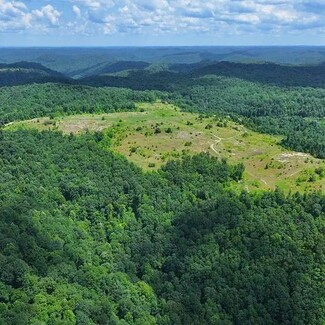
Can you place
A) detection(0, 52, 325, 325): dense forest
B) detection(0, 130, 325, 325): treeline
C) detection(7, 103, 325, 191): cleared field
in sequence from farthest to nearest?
detection(7, 103, 325, 191): cleared field
detection(0, 52, 325, 325): dense forest
detection(0, 130, 325, 325): treeline

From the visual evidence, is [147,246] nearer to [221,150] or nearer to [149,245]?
[149,245]

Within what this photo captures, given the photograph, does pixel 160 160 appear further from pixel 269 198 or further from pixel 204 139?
pixel 269 198

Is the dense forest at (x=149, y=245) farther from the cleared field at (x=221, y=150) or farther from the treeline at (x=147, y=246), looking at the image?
the cleared field at (x=221, y=150)

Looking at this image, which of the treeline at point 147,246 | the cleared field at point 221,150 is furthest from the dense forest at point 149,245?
the cleared field at point 221,150

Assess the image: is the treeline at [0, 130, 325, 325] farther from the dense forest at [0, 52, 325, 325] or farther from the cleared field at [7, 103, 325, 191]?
the cleared field at [7, 103, 325, 191]

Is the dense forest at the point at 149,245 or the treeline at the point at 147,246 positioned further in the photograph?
the dense forest at the point at 149,245

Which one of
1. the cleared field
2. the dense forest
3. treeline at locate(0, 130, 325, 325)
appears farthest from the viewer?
the cleared field

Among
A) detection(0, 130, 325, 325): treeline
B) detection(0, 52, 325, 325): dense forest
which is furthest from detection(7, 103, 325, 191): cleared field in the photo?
detection(0, 130, 325, 325): treeline

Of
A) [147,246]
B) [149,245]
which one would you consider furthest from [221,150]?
[147,246]

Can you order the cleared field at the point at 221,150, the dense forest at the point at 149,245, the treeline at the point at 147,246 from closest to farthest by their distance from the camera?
1. the treeline at the point at 147,246
2. the dense forest at the point at 149,245
3. the cleared field at the point at 221,150
